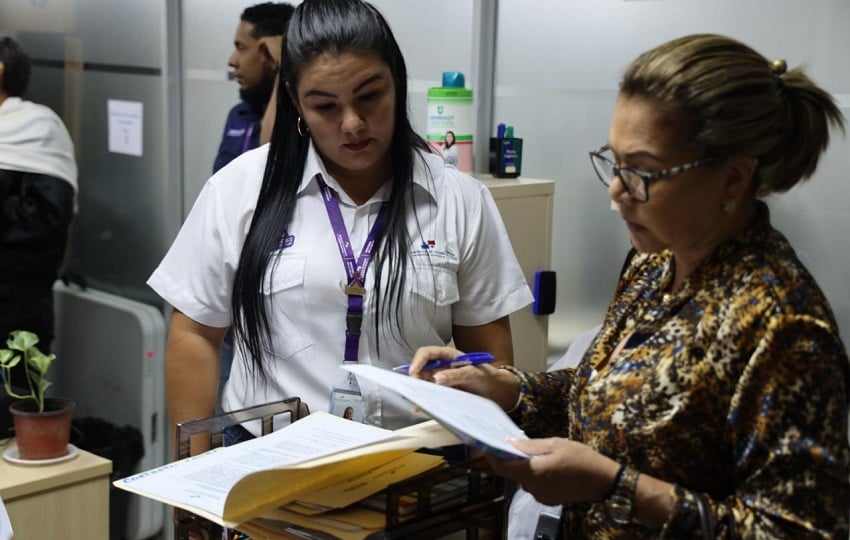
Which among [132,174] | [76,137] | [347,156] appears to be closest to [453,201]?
[347,156]

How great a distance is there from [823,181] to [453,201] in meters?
0.95

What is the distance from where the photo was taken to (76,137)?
4.02 meters

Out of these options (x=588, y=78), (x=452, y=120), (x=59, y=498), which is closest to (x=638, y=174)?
(x=452, y=120)

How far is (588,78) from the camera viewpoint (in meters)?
2.76

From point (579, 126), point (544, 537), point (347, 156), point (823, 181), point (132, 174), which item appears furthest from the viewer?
point (132, 174)

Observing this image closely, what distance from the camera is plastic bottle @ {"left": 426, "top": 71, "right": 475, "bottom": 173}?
8.61ft

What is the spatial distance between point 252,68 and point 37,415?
1.27m

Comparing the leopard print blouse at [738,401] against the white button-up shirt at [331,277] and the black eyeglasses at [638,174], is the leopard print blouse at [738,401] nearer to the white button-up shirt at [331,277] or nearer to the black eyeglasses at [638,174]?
the black eyeglasses at [638,174]

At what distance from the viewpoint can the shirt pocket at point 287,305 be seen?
69.2 inches

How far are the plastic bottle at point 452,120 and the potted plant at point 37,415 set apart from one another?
3.71ft

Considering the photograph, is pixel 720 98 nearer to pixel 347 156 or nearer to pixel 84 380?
pixel 347 156

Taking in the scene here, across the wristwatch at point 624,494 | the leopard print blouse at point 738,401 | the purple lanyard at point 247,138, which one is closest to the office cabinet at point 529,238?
the purple lanyard at point 247,138

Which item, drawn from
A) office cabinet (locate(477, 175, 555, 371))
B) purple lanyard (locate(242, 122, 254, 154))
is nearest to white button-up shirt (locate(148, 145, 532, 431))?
office cabinet (locate(477, 175, 555, 371))

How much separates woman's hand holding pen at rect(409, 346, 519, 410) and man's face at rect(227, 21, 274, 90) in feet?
6.64
